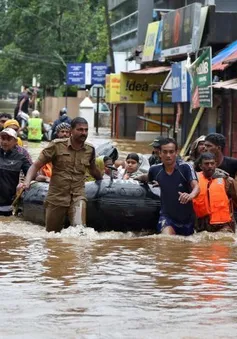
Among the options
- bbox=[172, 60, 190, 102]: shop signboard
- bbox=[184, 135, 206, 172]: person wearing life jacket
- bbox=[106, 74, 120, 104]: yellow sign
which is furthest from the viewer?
bbox=[106, 74, 120, 104]: yellow sign

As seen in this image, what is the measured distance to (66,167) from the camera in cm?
1117

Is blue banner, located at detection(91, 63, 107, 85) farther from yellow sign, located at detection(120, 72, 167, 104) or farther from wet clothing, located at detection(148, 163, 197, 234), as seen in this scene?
wet clothing, located at detection(148, 163, 197, 234)

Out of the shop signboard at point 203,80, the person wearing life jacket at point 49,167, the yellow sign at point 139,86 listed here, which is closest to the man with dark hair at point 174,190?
the person wearing life jacket at point 49,167

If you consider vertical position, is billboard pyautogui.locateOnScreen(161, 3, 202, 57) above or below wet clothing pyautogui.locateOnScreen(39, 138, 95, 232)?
above

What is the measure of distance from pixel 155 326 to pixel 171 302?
3.00ft

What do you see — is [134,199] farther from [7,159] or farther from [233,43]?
[233,43]

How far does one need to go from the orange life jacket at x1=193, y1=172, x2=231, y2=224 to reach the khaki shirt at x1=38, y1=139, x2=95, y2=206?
4.34 feet

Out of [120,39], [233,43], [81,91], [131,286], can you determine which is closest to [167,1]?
[120,39]

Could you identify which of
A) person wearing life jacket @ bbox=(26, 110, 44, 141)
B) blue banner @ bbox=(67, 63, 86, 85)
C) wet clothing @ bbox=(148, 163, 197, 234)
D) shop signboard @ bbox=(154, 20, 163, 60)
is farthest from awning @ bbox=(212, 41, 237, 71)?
blue banner @ bbox=(67, 63, 86, 85)

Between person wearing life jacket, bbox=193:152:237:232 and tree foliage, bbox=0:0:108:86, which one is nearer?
person wearing life jacket, bbox=193:152:237:232

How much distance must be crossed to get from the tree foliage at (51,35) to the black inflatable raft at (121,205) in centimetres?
4760

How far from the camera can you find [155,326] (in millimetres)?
6711

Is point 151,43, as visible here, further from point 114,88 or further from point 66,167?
point 66,167

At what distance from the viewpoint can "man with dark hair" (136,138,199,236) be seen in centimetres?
1084
